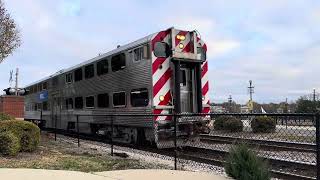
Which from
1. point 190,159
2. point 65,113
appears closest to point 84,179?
point 190,159

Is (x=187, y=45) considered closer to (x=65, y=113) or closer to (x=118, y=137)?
Answer: (x=118, y=137)

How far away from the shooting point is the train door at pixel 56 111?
2778cm

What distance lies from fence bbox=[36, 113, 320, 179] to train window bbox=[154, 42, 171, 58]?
2185 millimetres

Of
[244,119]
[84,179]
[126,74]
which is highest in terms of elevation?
[126,74]

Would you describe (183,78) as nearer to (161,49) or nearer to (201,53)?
(201,53)

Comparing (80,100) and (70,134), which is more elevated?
(80,100)

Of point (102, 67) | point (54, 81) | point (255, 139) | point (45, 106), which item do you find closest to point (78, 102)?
point (102, 67)

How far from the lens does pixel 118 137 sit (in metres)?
18.2

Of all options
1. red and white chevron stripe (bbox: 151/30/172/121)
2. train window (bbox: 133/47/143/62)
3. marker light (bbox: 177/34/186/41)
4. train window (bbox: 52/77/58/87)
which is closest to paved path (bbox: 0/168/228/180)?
red and white chevron stripe (bbox: 151/30/172/121)

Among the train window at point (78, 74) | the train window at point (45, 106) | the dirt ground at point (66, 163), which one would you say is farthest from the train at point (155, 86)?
the train window at point (45, 106)

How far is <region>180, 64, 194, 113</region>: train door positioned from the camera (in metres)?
16.8

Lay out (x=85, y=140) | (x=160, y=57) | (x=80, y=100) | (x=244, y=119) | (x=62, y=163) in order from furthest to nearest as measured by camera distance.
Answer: (x=80, y=100)
(x=85, y=140)
(x=160, y=57)
(x=62, y=163)
(x=244, y=119)

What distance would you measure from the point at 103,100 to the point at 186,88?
14.7 ft

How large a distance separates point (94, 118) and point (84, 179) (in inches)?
480
